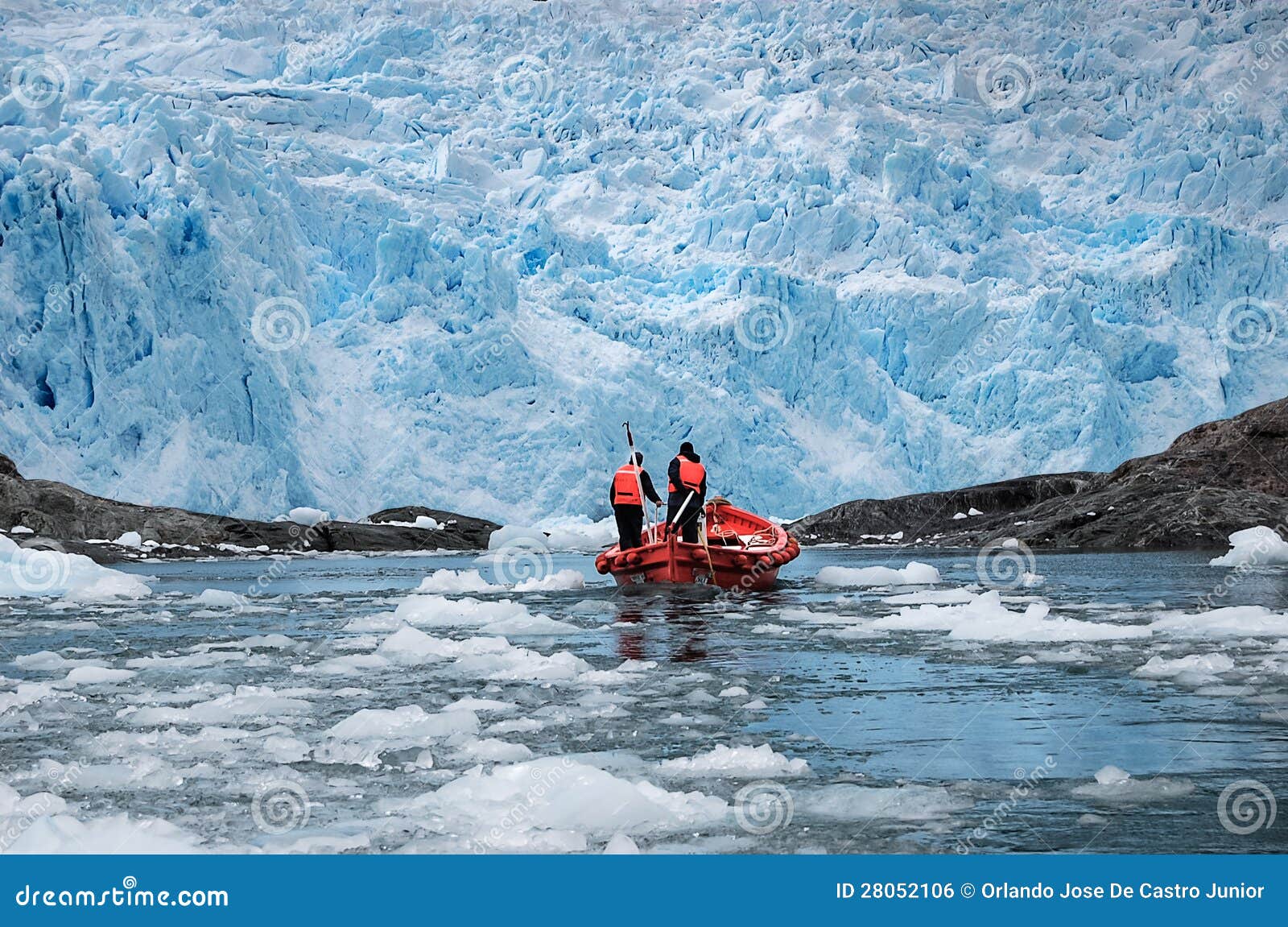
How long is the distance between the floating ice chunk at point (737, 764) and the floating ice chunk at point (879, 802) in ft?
1.02

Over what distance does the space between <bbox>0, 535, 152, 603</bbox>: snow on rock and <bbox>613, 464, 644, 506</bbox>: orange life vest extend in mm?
6760

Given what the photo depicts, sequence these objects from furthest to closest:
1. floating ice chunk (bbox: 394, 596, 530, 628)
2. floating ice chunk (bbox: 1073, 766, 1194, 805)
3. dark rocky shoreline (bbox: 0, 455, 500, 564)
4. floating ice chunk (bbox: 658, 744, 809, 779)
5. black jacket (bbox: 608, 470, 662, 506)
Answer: dark rocky shoreline (bbox: 0, 455, 500, 564), black jacket (bbox: 608, 470, 662, 506), floating ice chunk (bbox: 394, 596, 530, 628), floating ice chunk (bbox: 658, 744, 809, 779), floating ice chunk (bbox: 1073, 766, 1194, 805)

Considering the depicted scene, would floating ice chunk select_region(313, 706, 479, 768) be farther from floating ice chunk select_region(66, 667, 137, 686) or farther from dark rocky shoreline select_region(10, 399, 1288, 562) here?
dark rocky shoreline select_region(10, 399, 1288, 562)

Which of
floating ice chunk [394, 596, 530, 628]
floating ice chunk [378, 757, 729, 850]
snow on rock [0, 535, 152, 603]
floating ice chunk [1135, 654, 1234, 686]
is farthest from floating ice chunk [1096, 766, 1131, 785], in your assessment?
snow on rock [0, 535, 152, 603]

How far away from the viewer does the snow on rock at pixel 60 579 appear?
17141mm

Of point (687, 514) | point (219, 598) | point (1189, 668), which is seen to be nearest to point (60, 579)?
point (219, 598)

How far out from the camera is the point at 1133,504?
31578 mm

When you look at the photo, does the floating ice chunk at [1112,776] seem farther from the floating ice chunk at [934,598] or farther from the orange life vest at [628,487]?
the orange life vest at [628,487]

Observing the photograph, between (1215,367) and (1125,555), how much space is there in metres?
18.8

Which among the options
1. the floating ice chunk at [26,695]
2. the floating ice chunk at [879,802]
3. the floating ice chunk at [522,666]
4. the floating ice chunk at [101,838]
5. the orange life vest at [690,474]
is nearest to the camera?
the floating ice chunk at [101,838]

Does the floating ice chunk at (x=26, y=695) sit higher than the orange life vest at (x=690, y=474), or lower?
lower

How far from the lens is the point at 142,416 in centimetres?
3394

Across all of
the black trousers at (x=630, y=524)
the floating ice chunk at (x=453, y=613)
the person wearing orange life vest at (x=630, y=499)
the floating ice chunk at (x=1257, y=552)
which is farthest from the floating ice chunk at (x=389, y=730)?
the floating ice chunk at (x=1257, y=552)

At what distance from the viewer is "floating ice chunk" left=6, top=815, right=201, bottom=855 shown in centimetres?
393
